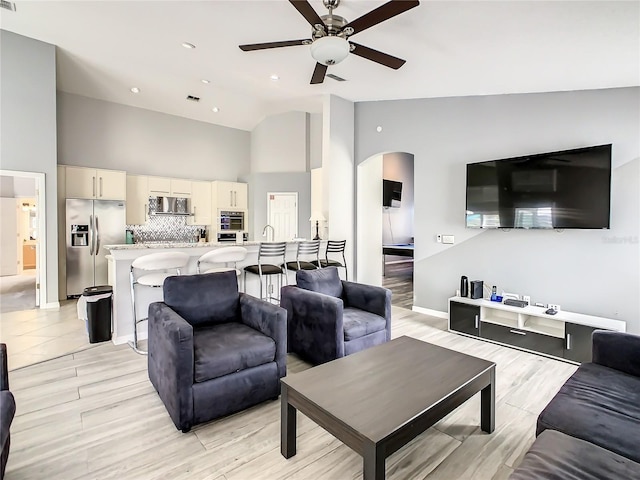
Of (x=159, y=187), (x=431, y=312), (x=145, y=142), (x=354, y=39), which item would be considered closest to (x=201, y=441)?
(x=431, y=312)

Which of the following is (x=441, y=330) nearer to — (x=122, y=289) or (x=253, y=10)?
(x=122, y=289)

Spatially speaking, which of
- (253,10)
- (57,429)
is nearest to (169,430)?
(57,429)

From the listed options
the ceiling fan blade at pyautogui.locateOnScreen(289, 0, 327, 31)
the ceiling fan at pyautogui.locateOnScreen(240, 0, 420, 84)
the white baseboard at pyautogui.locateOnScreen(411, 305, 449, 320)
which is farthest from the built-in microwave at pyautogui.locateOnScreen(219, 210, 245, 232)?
the ceiling fan blade at pyautogui.locateOnScreen(289, 0, 327, 31)

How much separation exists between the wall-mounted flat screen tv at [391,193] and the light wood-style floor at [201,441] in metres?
5.69

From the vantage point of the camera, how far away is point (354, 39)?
11.3 feet

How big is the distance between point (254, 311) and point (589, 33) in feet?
11.3

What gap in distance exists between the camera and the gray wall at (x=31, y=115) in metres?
4.39

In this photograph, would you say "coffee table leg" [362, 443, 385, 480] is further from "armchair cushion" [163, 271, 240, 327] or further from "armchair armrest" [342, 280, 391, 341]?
"armchair armrest" [342, 280, 391, 341]

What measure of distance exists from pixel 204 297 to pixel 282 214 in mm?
4792

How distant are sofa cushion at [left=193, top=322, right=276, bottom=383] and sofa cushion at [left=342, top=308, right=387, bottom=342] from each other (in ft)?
2.54

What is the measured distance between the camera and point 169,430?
2.08 metres

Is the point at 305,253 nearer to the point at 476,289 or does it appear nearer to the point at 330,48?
the point at 476,289

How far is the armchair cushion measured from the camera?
2.58m

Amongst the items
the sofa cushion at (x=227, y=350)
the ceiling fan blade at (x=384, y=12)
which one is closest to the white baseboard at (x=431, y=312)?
the sofa cushion at (x=227, y=350)
